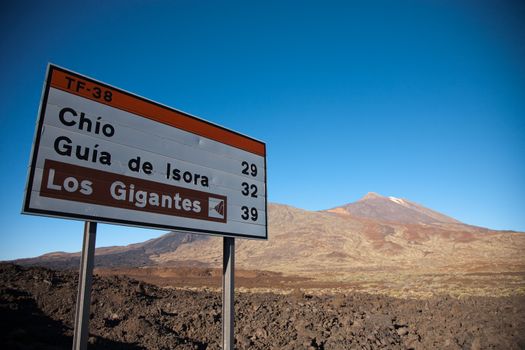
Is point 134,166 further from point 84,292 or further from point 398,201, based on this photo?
point 398,201

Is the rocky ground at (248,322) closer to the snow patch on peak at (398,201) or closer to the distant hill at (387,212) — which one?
the distant hill at (387,212)

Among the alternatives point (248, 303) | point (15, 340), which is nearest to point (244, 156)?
point (15, 340)

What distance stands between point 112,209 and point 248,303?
10.9m

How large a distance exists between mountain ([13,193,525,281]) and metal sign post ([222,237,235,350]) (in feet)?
149

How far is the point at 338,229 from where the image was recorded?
76688 mm

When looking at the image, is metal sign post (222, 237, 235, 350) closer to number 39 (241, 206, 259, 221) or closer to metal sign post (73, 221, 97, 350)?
number 39 (241, 206, 259, 221)

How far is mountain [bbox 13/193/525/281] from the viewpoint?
54969 millimetres

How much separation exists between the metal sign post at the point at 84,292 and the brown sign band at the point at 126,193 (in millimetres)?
272

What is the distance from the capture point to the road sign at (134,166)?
269 cm

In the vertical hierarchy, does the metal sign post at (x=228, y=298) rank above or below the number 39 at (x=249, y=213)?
below

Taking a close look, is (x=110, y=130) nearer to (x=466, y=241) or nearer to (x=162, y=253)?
(x=466, y=241)

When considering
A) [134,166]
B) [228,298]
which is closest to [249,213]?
[228,298]

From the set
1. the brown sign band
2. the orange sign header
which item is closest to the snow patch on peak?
the orange sign header

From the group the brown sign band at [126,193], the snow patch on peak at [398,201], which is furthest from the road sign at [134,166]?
the snow patch on peak at [398,201]
